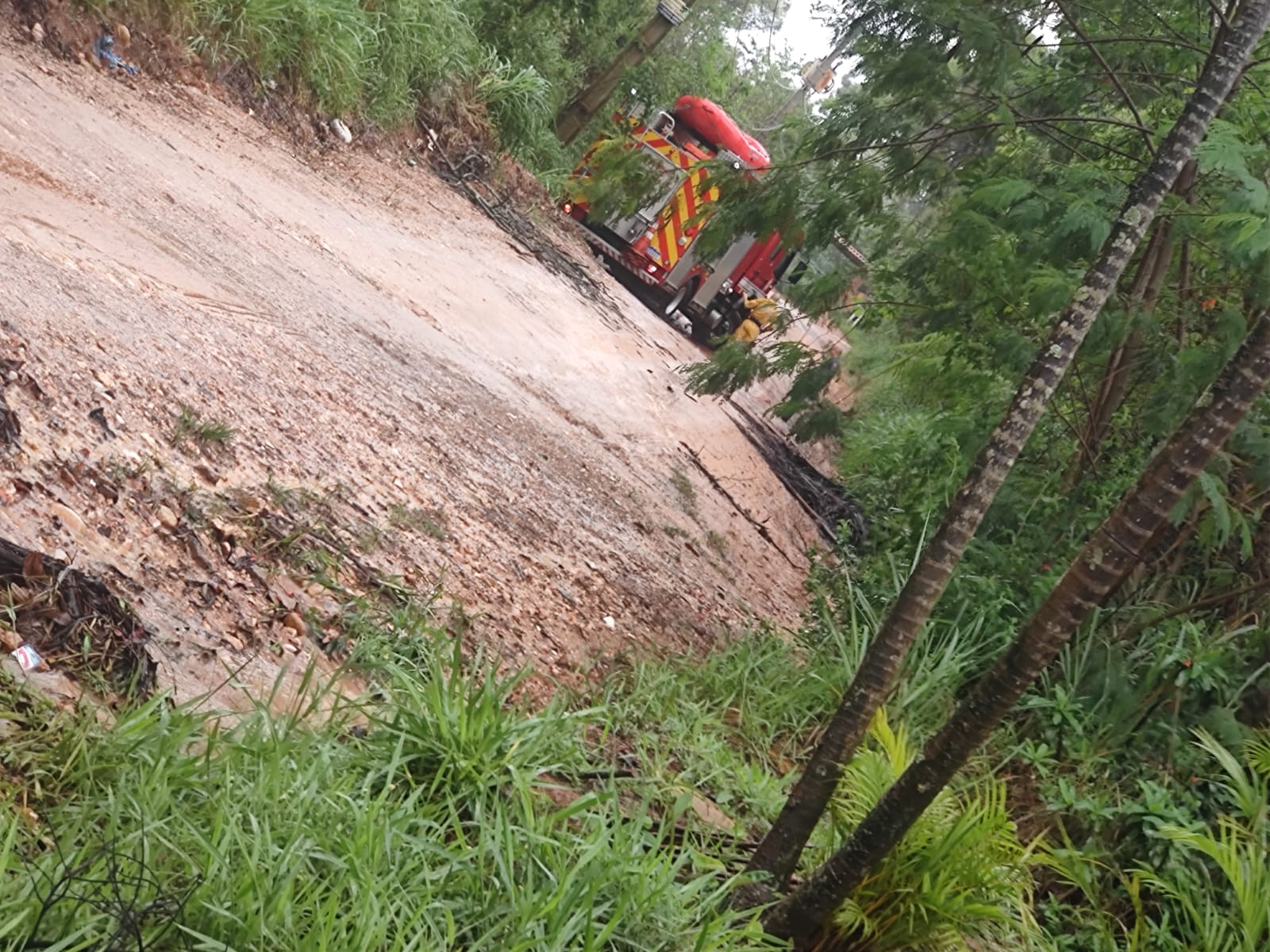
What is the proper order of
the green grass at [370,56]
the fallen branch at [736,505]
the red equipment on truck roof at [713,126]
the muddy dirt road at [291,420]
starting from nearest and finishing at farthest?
1. the muddy dirt road at [291,420]
2. the fallen branch at [736,505]
3. the green grass at [370,56]
4. the red equipment on truck roof at [713,126]

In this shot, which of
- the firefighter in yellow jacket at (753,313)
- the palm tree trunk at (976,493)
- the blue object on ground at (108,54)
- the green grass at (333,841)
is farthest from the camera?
the firefighter in yellow jacket at (753,313)

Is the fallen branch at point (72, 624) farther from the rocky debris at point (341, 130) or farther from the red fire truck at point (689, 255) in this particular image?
the red fire truck at point (689, 255)

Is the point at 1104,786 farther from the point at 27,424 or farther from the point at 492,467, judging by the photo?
the point at 27,424

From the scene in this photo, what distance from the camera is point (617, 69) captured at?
20.5 m

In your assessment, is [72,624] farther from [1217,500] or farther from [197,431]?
[1217,500]

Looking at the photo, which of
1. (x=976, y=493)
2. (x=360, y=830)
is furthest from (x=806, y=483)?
(x=360, y=830)

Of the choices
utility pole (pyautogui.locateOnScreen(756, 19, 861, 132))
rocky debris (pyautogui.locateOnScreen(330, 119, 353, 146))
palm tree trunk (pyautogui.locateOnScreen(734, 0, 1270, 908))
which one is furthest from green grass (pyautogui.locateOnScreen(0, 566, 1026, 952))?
utility pole (pyautogui.locateOnScreen(756, 19, 861, 132))

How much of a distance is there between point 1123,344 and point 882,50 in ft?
6.29

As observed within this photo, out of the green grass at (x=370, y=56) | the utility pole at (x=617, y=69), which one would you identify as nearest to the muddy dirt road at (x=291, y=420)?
the green grass at (x=370, y=56)

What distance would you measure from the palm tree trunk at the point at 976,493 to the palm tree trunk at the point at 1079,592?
0.94 ft

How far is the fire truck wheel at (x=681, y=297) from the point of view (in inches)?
733

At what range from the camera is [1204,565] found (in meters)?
6.12

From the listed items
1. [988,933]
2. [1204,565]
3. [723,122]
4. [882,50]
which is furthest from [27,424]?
[723,122]

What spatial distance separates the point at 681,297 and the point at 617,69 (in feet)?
14.9
